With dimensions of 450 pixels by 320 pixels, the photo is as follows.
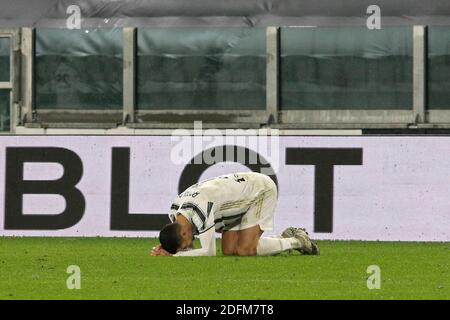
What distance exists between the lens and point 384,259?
1582 cm

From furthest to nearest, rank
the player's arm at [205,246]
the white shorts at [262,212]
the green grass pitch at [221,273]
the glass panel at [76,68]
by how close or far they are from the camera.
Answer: the glass panel at [76,68] → the white shorts at [262,212] → the player's arm at [205,246] → the green grass pitch at [221,273]

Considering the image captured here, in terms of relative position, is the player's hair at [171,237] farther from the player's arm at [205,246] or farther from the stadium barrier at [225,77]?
the stadium barrier at [225,77]

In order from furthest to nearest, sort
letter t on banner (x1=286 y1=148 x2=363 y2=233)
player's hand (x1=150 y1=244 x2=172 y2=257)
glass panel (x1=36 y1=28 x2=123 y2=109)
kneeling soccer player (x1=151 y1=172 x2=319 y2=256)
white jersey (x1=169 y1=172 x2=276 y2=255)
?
glass panel (x1=36 y1=28 x2=123 y2=109)
letter t on banner (x1=286 y1=148 x2=363 y2=233)
player's hand (x1=150 y1=244 x2=172 y2=257)
white jersey (x1=169 y1=172 x2=276 y2=255)
kneeling soccer player (x1=151 y1=172 x2=319 y2=256)

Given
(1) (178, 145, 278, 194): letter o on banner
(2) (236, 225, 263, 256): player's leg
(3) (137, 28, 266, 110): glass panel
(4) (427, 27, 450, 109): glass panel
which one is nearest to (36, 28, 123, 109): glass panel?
(3) (137, 28, 266, 110): glass panel

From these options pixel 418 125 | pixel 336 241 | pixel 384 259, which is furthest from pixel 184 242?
pixel 418 125

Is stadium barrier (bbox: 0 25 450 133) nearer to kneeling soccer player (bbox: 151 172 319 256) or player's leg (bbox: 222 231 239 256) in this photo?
kneeling soccer player (bbox: 151 172 319 256)

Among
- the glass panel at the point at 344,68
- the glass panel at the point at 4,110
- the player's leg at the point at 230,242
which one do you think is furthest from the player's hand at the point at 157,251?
the glass panel at the point at 4,110

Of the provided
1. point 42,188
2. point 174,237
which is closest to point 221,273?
point 174,237

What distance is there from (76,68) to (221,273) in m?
11.6

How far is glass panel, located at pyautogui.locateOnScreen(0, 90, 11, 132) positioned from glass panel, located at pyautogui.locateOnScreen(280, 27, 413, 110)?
172 inches

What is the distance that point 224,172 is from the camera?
1930 centimetres

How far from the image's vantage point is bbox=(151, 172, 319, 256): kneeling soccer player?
14.7m

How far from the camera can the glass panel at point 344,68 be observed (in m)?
24.1
